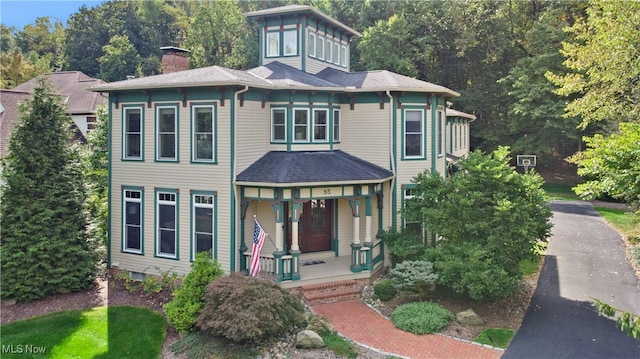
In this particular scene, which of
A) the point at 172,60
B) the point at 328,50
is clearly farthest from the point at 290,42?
the point at 172,60

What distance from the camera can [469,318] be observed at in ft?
42.3

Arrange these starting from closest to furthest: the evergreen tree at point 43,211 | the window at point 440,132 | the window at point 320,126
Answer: the evergreen tree at point 43,211
the window at point 320,126
the window at point 440,132

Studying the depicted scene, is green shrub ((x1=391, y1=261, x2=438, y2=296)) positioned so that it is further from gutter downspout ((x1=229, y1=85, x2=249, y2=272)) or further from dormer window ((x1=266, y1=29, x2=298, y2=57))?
dormer window ((x1=266, y1=29, x2=298, y2=57))

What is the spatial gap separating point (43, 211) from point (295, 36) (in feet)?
36.8

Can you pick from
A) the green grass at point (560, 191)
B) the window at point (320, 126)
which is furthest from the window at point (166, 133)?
the green grass at point (560, 191)

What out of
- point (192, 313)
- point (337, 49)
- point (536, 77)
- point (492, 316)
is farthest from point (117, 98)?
point (536, 77)

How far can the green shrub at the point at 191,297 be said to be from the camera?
37.7 feet

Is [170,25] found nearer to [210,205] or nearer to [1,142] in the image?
[1,142]

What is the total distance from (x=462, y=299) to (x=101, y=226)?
12555mm

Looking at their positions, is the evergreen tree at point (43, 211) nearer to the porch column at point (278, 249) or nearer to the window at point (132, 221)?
the window at point (132, 221)

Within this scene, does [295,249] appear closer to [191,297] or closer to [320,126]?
[191,297]

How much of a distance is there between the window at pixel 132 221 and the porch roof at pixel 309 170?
3.99 meters

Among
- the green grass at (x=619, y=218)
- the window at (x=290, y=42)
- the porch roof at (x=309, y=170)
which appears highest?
the window at (x=290, y=42)

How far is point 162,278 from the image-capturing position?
48.0 feet
